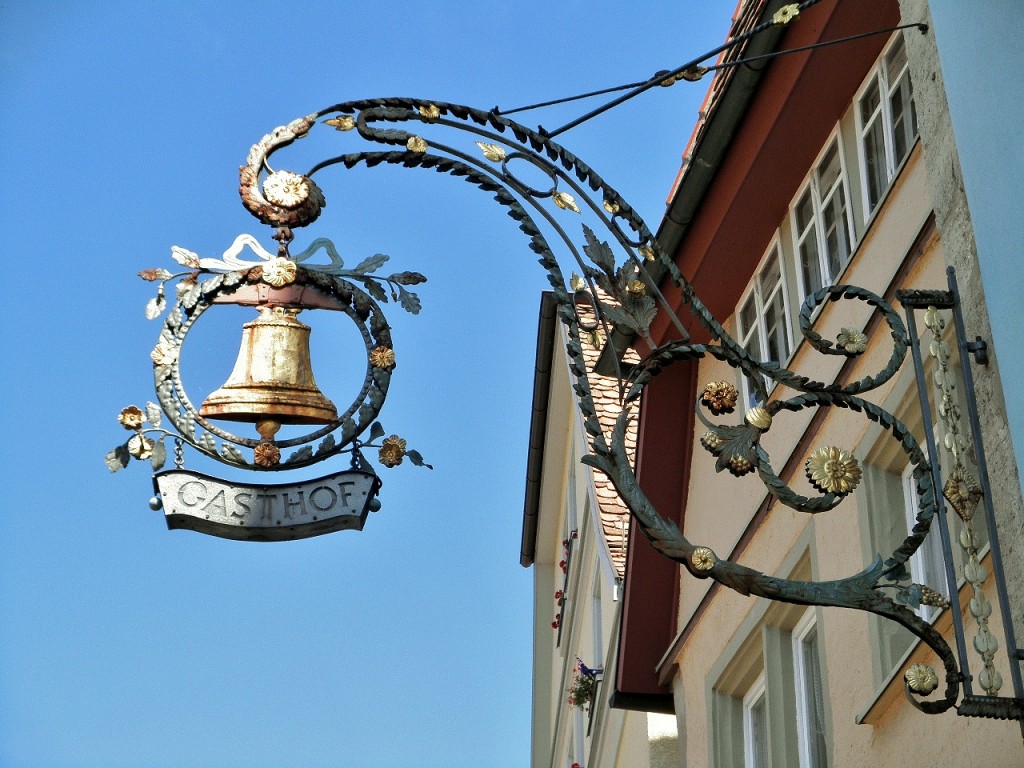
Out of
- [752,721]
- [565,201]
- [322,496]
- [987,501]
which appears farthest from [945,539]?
[752,721]

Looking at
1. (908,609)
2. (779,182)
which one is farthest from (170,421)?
(779,182)

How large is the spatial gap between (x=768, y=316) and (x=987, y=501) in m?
4.38

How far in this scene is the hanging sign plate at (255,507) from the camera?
6137mm

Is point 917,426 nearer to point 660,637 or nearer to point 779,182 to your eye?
point 779,182

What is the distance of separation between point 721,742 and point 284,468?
4.42 m

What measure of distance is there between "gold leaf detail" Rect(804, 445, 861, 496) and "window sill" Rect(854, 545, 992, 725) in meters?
1.22

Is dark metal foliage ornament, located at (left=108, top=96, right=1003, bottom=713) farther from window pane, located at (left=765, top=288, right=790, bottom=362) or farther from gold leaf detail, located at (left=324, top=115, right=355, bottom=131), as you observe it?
window pane, located at (left=765, top=288, right=790, bottom=362)

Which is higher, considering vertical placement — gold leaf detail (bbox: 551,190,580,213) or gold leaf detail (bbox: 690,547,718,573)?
gold leaf detail (bbox: 551,190,580,213)

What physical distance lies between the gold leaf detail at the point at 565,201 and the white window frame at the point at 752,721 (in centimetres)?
423

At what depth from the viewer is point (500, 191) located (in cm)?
597

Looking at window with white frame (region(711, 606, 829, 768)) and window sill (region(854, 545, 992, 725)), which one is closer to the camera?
window sill (region(854, 545, 992, 725))

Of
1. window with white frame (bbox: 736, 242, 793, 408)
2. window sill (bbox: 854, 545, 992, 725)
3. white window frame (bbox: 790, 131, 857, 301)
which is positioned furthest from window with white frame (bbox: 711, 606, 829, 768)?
white window frame (bbox: 790, 131, 857, 301)

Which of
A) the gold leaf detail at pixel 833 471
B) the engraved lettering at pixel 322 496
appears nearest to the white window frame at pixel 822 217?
the engraved lettering at pixel 322 496

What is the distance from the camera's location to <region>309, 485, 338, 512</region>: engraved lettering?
20.5ft
